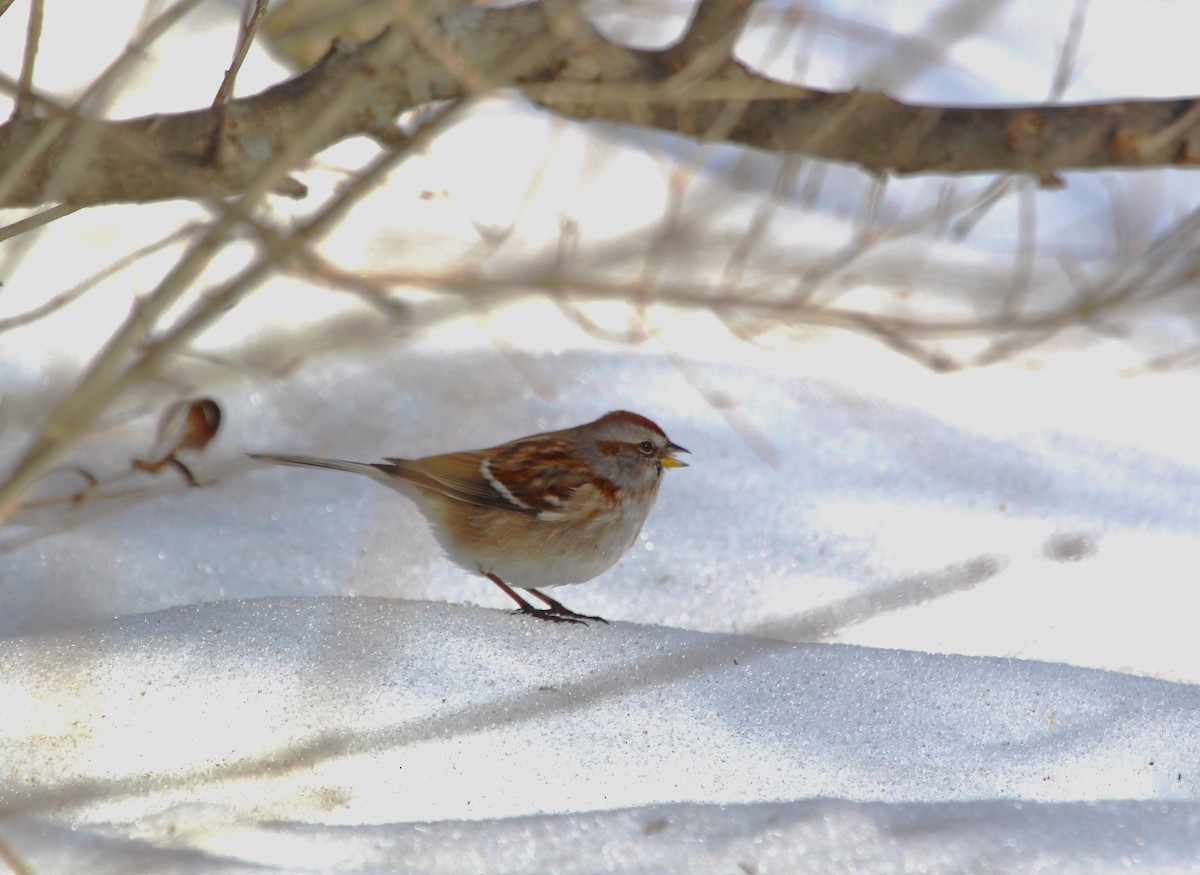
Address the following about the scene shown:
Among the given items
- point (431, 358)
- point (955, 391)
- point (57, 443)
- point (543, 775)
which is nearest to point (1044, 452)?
point (955, 391)

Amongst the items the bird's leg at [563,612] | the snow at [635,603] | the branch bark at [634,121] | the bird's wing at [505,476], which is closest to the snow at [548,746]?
the snow at [635,603]

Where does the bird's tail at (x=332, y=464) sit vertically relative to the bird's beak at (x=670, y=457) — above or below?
above

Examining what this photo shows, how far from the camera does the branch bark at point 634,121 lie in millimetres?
3121

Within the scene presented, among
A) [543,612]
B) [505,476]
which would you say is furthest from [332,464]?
[543,612]

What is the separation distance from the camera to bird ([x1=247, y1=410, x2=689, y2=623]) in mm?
4004

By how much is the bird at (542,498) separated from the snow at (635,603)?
215 millimetres

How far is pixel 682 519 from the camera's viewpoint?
15.3 feet

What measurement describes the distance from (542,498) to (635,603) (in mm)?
492

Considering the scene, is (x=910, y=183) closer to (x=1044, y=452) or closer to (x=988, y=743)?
(x=1044, y=452)

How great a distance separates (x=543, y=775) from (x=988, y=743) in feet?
3.66

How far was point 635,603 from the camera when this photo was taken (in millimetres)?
4238

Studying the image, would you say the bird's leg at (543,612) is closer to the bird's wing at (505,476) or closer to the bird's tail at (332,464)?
the bird's wing at (505,476)

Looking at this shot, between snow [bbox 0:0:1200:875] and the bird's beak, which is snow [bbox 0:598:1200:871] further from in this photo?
the bird's beak

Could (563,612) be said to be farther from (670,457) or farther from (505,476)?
(670,457)
